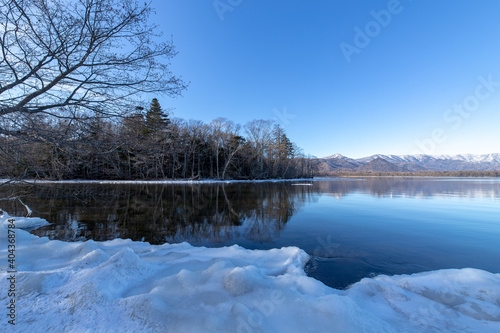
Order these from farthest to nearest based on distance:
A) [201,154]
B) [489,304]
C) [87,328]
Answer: [201,154]
[489,304]
[87,328]

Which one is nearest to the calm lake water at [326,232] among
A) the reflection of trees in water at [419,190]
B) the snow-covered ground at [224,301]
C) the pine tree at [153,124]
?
the snow-covered ground at [224,301]

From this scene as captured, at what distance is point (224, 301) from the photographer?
7.57 ft

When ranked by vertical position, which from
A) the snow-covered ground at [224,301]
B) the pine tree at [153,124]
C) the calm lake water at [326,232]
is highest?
the pine tree at [153,124]

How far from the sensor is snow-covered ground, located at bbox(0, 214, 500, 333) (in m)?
1.90

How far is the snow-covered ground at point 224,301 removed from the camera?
1897mm

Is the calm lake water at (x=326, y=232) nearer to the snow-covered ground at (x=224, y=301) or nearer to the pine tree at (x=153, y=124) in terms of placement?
the snow-covered ground at (x=224, y=301)

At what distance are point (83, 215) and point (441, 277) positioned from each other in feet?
38.8

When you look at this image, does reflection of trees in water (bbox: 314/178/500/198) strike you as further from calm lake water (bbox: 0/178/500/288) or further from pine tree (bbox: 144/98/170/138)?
pine tree (bbox: 144/98/170/138)

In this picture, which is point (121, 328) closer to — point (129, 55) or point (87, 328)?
point (87, 328)

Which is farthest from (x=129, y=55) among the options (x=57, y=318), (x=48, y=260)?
(x=48, y=260)

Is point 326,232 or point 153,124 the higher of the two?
point 153,124

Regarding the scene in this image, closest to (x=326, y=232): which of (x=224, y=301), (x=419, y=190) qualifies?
(x=224, y=301)

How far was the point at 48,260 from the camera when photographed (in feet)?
11.6

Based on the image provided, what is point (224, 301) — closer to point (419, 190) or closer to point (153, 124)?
point (153, 124)
